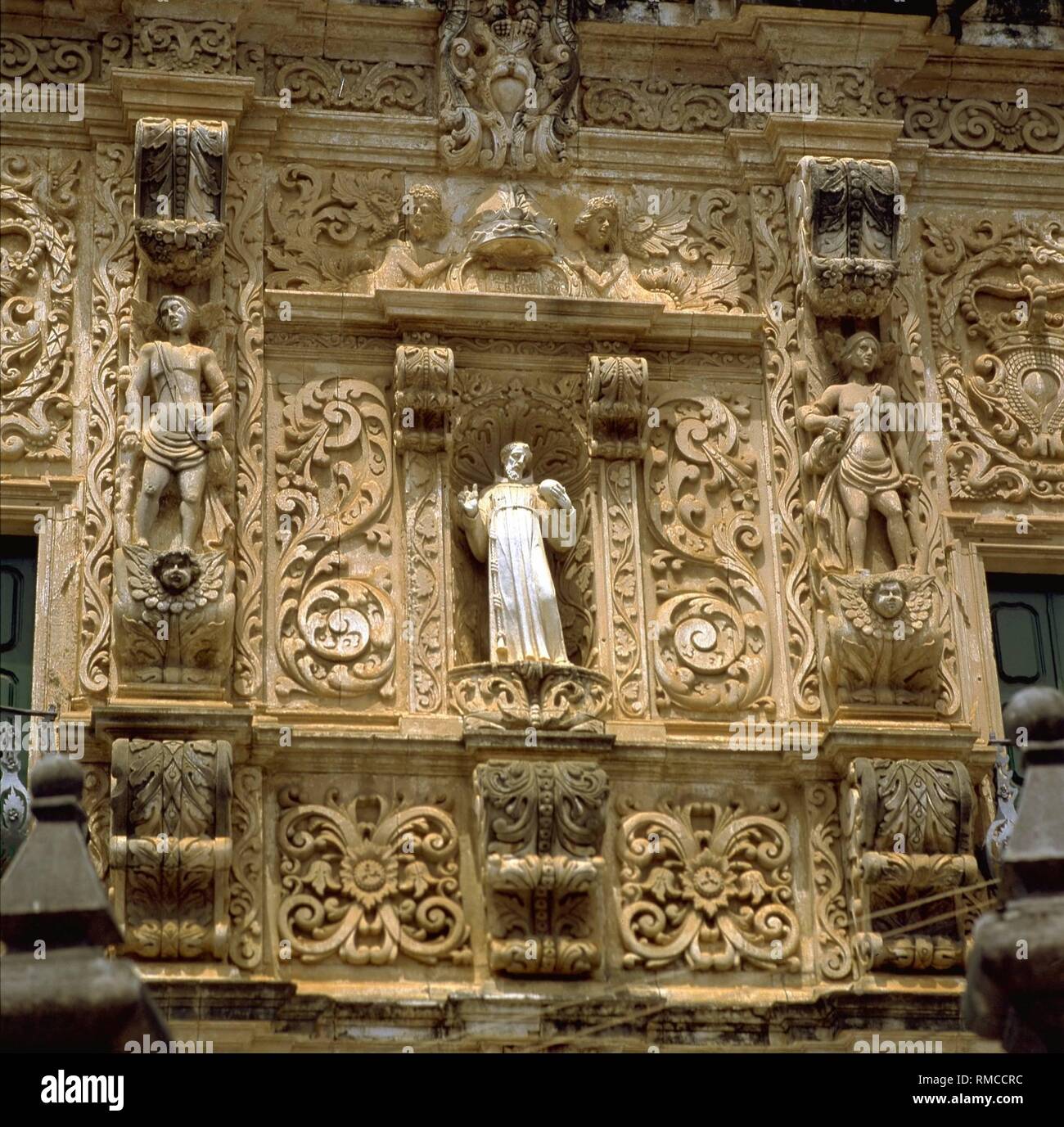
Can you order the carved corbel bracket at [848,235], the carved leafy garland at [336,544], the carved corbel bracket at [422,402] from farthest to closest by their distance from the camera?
the carved corbel bracket at [848,235]
the carved corbel bracket at [422,402]
the carved leafy garland at [336,544]

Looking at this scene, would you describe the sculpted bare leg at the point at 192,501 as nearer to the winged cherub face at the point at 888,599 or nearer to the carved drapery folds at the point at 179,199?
the carved drapery folds at the point at 179,199

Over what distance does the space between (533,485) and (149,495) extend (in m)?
1.97

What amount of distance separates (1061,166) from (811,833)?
171 inches

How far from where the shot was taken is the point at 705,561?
14.9 m

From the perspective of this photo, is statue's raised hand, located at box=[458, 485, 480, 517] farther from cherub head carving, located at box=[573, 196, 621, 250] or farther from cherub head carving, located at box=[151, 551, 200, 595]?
cherub head carving, located at box=[573, 196, 621, 250]

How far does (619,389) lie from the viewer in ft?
49.3

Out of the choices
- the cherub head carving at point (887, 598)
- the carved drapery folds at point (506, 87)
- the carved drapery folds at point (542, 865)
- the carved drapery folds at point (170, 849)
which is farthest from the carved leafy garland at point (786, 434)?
the carved drapery folds at point (170, 849)

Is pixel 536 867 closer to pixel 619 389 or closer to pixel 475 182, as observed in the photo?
pixel 619 389

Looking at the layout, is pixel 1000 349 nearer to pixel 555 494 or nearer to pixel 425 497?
pixel 555 494

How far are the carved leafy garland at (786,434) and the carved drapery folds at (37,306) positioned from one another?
3.69 meters

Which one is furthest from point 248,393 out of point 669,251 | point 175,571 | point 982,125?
point 982,125

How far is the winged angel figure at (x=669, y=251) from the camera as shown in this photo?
15508 millimetres
